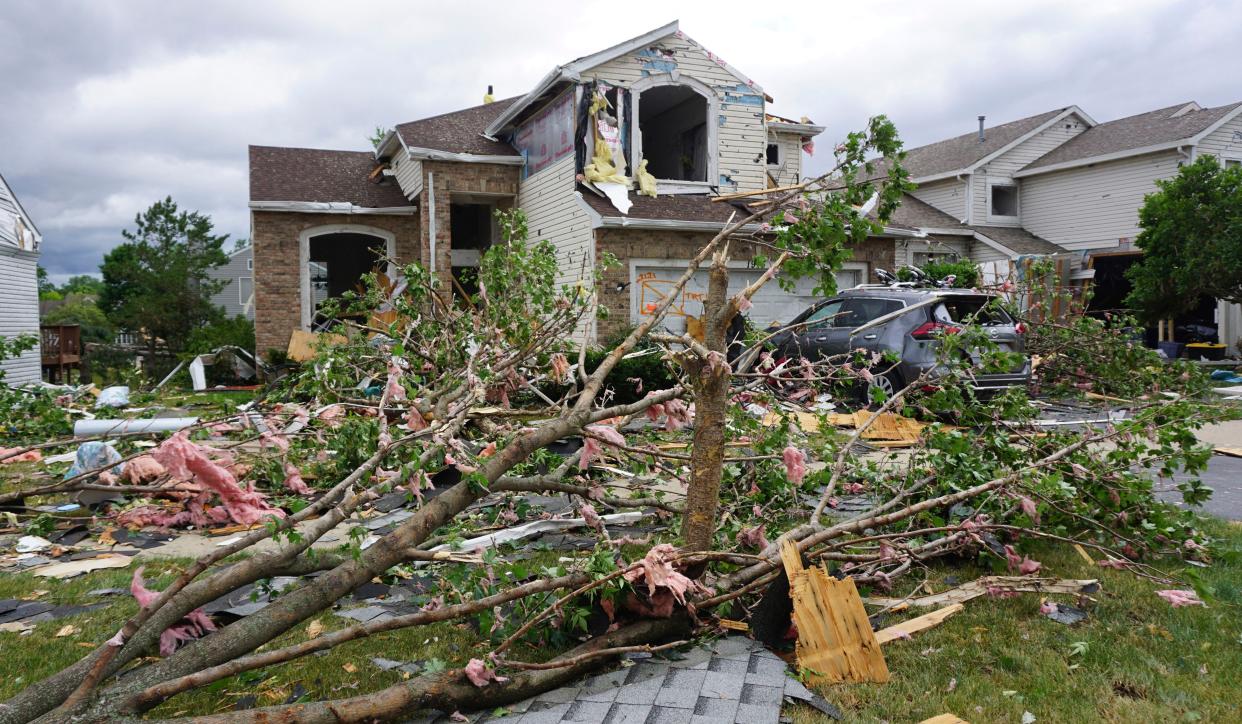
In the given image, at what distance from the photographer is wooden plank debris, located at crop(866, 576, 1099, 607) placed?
3.91m

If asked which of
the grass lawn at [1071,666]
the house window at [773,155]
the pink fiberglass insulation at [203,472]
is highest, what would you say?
the house window at [773,155]

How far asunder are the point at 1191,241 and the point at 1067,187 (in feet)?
21.2

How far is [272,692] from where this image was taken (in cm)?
312

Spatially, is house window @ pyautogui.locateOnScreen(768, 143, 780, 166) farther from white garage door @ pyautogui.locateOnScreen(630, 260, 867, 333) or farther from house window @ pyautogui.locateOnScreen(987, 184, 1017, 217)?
house window @ pyautogui.locateOnScreen(987, 184, 1017, 217)

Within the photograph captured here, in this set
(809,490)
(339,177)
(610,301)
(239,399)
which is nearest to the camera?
(809,490)

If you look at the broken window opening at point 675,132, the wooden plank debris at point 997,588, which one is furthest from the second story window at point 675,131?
the wooden plank debris at point 997,588

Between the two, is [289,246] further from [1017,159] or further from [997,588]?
[1017,159]

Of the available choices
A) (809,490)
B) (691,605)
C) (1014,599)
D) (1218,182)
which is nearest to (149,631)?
(691,605)

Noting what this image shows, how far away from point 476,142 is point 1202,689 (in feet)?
52.9

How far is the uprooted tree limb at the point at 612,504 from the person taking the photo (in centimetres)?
289

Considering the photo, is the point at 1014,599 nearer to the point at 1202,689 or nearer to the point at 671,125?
the point at 1202,689

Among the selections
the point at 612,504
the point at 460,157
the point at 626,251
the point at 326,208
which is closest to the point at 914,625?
the point at 612,504

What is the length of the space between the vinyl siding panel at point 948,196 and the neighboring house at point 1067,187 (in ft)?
0.10

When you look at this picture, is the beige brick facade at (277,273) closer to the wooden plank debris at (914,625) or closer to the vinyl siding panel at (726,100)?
the vinyl siding panel at (726,100)
